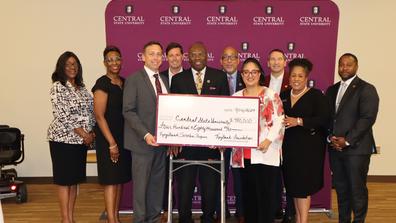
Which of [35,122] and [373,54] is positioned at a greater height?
[373,54]

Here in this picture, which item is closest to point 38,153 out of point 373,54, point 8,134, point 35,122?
point 35,122

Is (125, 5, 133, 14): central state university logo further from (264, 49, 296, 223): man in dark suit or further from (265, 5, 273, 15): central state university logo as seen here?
(264, 49, 296, 223): man in dark suit

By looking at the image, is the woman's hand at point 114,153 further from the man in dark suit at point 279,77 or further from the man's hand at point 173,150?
the man in dark suit at point 279,77

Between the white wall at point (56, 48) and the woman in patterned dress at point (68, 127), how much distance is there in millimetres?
2602

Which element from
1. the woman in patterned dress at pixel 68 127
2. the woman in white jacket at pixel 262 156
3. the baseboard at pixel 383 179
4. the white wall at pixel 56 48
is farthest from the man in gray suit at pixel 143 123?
the baseboard at pixel 383 179

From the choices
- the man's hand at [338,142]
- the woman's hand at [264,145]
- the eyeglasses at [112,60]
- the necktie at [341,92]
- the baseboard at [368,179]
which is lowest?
the baseboard at [368,179]

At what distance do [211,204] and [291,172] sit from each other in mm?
830

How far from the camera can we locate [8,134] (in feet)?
18.3

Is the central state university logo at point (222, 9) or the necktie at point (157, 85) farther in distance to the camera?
the central state university logo at point (222, 9)

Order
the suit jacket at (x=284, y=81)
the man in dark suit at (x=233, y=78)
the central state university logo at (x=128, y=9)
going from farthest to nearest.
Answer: the central state university logo at (x=128, y=9)
the man in dark suit at (x=233, y=78)
the suit jacket at (x=284, y=81)

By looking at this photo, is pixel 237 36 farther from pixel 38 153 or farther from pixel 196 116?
pixel 38 153

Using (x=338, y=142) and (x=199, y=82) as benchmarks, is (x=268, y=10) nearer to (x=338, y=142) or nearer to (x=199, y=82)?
(x=199, y=82)

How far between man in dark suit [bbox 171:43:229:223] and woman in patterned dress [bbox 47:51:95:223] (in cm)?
90

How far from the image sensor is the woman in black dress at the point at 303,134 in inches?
148
